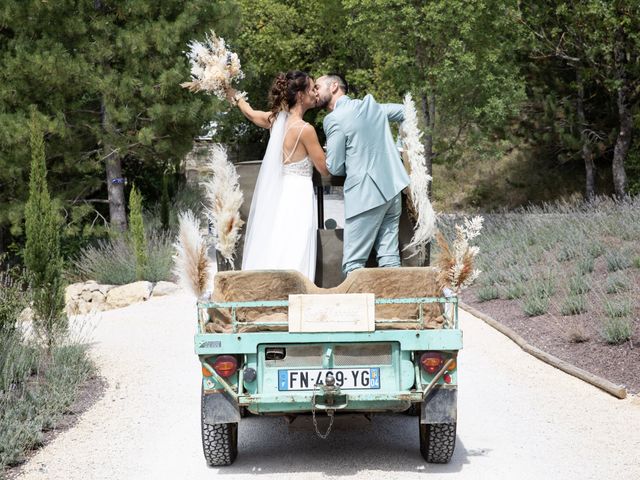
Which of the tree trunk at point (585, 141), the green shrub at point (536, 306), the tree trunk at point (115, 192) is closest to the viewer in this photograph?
the green shrub at point (536, 306)

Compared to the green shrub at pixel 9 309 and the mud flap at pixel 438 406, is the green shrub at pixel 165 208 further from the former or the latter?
the mud flap at pixel 438 406

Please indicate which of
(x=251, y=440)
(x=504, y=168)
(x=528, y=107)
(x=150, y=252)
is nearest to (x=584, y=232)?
(x=150, y=252)

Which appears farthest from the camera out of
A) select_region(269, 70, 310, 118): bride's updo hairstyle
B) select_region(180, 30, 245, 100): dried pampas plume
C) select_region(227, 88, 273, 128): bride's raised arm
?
select_region(180, 30, 245, 100): dried pampas plume

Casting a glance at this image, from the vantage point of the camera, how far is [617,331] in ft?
33.7

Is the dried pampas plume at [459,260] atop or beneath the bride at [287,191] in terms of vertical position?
Answer: beneath

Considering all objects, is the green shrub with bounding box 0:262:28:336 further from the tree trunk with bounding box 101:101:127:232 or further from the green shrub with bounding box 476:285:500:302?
the tree trunk with bounding box 101:101:127:232

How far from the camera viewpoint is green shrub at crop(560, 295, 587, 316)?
12.0 m

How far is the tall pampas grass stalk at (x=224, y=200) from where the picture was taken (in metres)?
7.41

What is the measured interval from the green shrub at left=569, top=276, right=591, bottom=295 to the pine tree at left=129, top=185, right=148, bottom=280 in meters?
8.16

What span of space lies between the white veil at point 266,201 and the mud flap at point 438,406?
2.08m

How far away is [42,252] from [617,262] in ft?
24.3

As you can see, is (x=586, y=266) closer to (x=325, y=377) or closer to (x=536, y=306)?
(x=536, y=306)

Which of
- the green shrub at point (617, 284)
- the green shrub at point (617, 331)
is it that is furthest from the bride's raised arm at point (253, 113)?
the green shrub at point (617, 284)

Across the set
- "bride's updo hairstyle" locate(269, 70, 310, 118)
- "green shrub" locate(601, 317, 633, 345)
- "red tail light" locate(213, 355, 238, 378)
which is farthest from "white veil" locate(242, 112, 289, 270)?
"green shrub" locate(601, 317, 633, 345)
